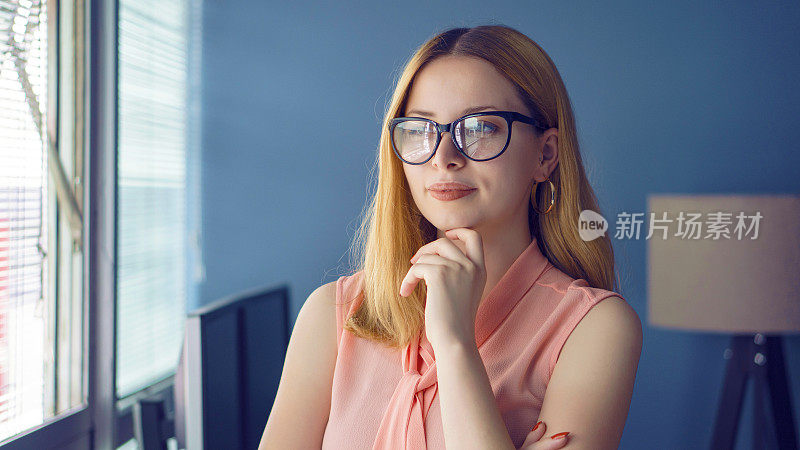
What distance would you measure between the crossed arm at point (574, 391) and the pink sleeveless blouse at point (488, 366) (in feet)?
0.12

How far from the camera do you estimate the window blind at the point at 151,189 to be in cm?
222

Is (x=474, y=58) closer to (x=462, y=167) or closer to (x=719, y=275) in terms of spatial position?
(x=462, y=167)

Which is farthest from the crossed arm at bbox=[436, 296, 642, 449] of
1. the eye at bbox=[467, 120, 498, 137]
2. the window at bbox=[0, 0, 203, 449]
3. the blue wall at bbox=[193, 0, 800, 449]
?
the blue wall at bbox=[193, 0, 800, 449]

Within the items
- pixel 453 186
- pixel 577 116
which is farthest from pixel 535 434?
pixel 577 116

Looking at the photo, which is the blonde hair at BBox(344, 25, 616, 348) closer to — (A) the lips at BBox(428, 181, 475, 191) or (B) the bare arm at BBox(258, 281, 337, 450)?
(B) the bare arm at BBox(258, 281, 337, 450)

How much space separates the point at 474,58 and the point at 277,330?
110cm

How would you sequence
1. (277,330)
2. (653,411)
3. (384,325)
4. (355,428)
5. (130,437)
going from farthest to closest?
(653,411), (130,437), (277,330), (384,325), (355,428)

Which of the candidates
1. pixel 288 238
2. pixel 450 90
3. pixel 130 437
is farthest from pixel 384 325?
pixel 288 238

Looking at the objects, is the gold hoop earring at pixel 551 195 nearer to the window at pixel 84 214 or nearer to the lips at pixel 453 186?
the lips at pixel 453 186

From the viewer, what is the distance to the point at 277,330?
1886mm

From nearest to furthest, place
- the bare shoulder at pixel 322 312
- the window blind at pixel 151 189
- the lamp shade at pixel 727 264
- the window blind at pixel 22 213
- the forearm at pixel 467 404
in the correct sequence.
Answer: the forearm at pixel 467 404 < the bare shoulder at pixel 322 312 < the window blind at pixel 22 213 < the lamp shade at pixel 727 264 < the window blind at pixel 151 189

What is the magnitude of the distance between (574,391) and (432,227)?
0.50 metres

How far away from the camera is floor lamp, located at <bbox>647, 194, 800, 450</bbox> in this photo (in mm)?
2033

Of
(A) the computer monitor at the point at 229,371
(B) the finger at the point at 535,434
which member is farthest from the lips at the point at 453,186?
(A) the computer monitor at the point at 229,371
